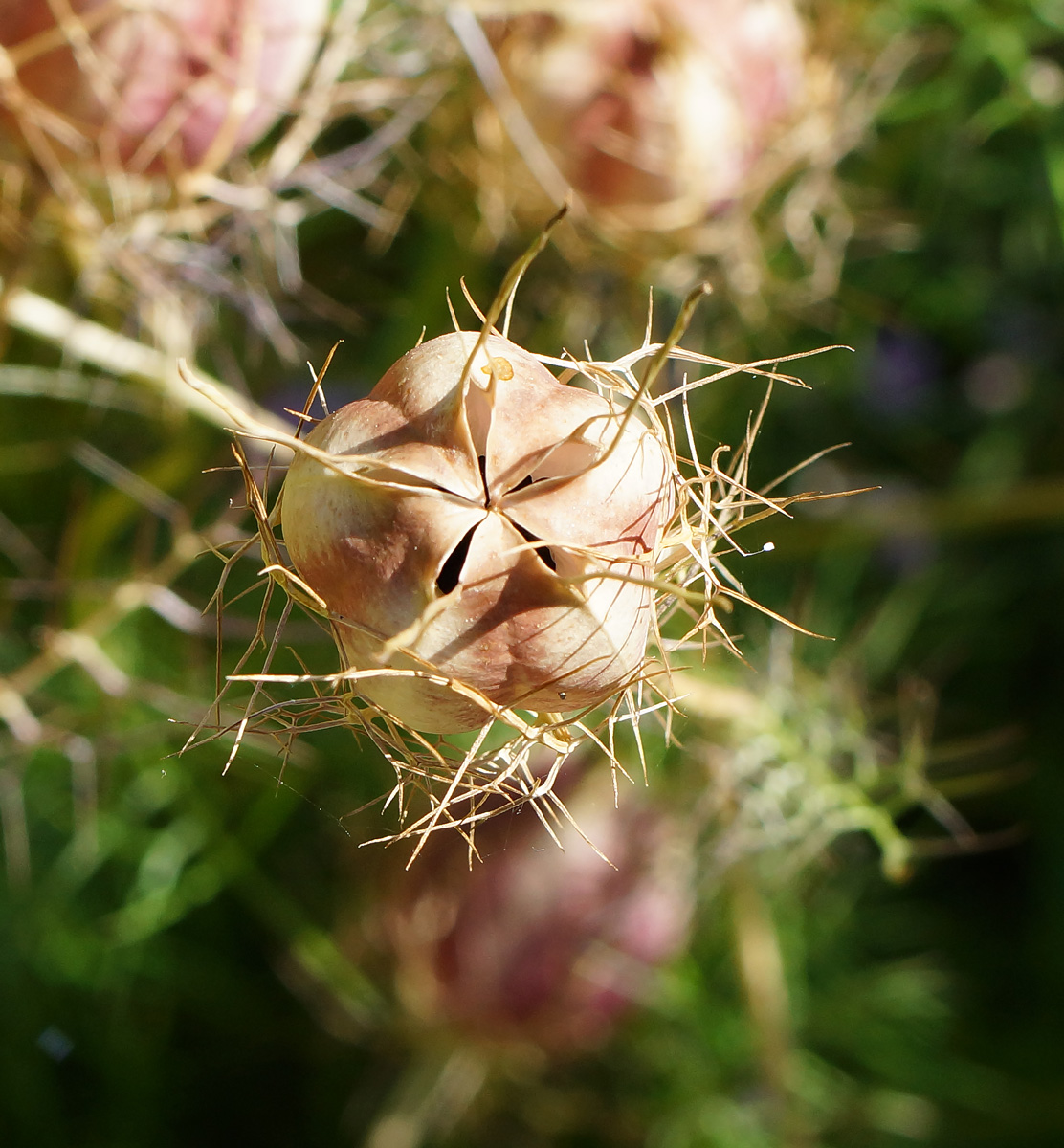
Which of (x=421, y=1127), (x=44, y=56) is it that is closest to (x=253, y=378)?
(x=44, y=56)

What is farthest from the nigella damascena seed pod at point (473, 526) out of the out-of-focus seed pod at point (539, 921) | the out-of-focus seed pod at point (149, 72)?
the out-of-focus seed pod at point (539, 921)

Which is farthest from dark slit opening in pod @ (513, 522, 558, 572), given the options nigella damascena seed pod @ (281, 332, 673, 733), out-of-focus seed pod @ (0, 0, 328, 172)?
out-of-focus seed pod @ (0, 0, 328, 172)

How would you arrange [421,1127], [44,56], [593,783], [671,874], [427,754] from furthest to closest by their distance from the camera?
[421,1127] < [671,874] < [593,783] < [44,56] < [427,754]

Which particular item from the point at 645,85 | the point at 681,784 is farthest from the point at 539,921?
the point at 645,85

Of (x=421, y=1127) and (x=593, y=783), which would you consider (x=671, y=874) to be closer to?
(x=593, y=783)

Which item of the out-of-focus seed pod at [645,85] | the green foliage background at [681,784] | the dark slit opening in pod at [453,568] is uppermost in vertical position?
the out-of-focus seed pod at [645,85]

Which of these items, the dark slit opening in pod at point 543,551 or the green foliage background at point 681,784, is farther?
the green foliage background at point 681,784

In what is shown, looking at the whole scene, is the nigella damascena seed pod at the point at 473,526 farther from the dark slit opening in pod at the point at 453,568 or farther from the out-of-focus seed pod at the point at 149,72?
the out-of-focus seed pod at the point at 149,72
